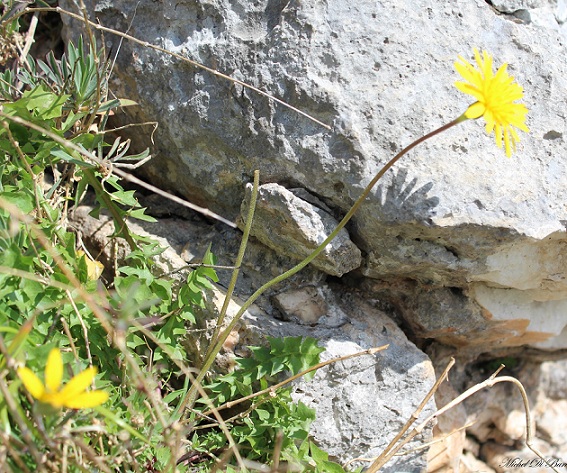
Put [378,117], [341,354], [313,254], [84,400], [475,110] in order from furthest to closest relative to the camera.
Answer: [341,354] → [378,117] → [313,254] → [475,110] → [84,400]

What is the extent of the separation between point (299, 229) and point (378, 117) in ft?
1.79

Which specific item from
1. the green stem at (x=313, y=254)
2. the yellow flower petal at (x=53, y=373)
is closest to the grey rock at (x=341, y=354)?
the green stem at (x=313, y=254)

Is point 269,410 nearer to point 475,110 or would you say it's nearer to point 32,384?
point 32,384

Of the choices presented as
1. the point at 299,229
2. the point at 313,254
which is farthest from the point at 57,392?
the point at 299,229

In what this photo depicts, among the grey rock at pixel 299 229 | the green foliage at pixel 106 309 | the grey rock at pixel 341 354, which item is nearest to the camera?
the green foliage at pixel 106 309

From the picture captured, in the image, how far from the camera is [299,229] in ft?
8.38

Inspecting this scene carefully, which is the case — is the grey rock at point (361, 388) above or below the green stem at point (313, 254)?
below

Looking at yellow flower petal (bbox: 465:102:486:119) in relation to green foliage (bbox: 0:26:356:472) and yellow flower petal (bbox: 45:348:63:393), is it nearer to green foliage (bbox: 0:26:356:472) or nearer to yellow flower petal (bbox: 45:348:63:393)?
green foliage (bbox: 0:26:356:472)

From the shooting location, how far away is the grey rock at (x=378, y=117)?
247 centimetres

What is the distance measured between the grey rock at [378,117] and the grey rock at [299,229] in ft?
0.22

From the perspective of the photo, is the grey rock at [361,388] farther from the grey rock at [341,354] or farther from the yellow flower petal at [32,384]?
the yellow flower petal at [32,384]

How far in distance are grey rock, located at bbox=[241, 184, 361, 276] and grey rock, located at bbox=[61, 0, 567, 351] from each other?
7cm

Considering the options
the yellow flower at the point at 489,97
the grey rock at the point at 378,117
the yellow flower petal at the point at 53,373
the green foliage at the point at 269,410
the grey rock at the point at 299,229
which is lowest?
the green foliage at the point at 269,410

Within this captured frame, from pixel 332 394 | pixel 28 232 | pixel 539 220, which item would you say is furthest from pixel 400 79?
pixel 28 232
